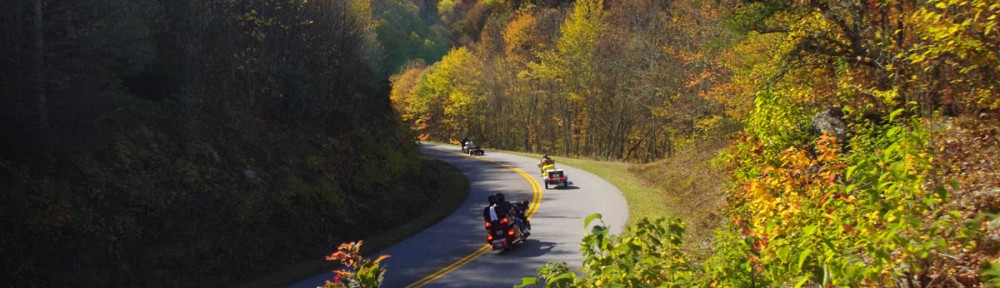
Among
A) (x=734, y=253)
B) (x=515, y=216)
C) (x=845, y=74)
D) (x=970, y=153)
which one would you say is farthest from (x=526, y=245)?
(x=734, y=253)

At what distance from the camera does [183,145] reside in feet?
58.4

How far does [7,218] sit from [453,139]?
60054mm

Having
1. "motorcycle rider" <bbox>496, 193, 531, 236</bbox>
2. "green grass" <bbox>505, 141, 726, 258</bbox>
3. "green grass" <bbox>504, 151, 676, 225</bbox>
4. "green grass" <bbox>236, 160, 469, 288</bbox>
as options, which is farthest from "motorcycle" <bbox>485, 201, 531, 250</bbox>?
"green grass" <bbox>505, 141, 726, 258</bbox>

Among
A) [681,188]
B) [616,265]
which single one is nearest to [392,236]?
[681,188]

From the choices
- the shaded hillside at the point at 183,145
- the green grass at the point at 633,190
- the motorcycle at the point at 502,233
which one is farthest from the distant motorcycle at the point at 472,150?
the motorcycle at the point at 502,233

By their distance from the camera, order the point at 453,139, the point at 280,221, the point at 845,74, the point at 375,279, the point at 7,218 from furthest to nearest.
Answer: the point at 453,139, the point at 280,221, the point at 845,74, the point at 7,218, the point at 375,279

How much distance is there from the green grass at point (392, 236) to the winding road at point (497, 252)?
0.36 m

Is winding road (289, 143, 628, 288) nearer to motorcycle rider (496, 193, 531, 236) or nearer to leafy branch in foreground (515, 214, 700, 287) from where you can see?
motorcycle rider (496, 193, 531, 236)

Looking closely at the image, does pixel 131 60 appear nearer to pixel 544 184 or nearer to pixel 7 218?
pixel 7 218

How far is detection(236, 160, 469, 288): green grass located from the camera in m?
14.0

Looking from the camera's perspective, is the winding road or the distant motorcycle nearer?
the winding road

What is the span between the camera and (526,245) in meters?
15.7

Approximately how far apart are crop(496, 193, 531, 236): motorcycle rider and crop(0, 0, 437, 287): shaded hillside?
5227 millimetres

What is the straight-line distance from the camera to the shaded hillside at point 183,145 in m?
12.3
